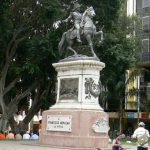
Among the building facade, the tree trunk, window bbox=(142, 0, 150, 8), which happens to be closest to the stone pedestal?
the tree trunk

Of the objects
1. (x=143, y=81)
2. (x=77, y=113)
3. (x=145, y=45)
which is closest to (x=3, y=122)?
(x=77, y=113)

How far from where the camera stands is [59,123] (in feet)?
68.6

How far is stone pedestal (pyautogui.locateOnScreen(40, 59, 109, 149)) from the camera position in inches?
795

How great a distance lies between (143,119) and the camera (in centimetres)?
4941

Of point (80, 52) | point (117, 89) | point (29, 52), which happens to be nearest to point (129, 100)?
point (117, 89)

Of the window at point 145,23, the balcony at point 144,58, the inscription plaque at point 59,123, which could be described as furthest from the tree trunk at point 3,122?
the window at point 145,23

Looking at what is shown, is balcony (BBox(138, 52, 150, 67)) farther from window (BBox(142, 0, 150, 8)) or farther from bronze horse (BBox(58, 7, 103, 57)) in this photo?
bronze horse (BBox(58, 7, 103, 57))

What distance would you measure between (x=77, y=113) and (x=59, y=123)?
3.34ft

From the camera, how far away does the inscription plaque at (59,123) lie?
20.5 metres

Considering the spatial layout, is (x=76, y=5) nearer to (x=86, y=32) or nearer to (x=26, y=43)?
(x=26, y=43)

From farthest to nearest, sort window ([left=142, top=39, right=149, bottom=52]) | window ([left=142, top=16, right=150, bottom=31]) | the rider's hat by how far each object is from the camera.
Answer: window ([left=142, top=16, right=150, bottom=31])
window ([left=142, top=39, right=149, bottom=52])
the rider's hat

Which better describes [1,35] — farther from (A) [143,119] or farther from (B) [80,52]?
(A) [143,119]

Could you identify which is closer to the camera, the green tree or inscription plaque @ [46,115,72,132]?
inscription plaque @ [46,115,72,132]

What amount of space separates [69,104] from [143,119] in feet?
95.7
